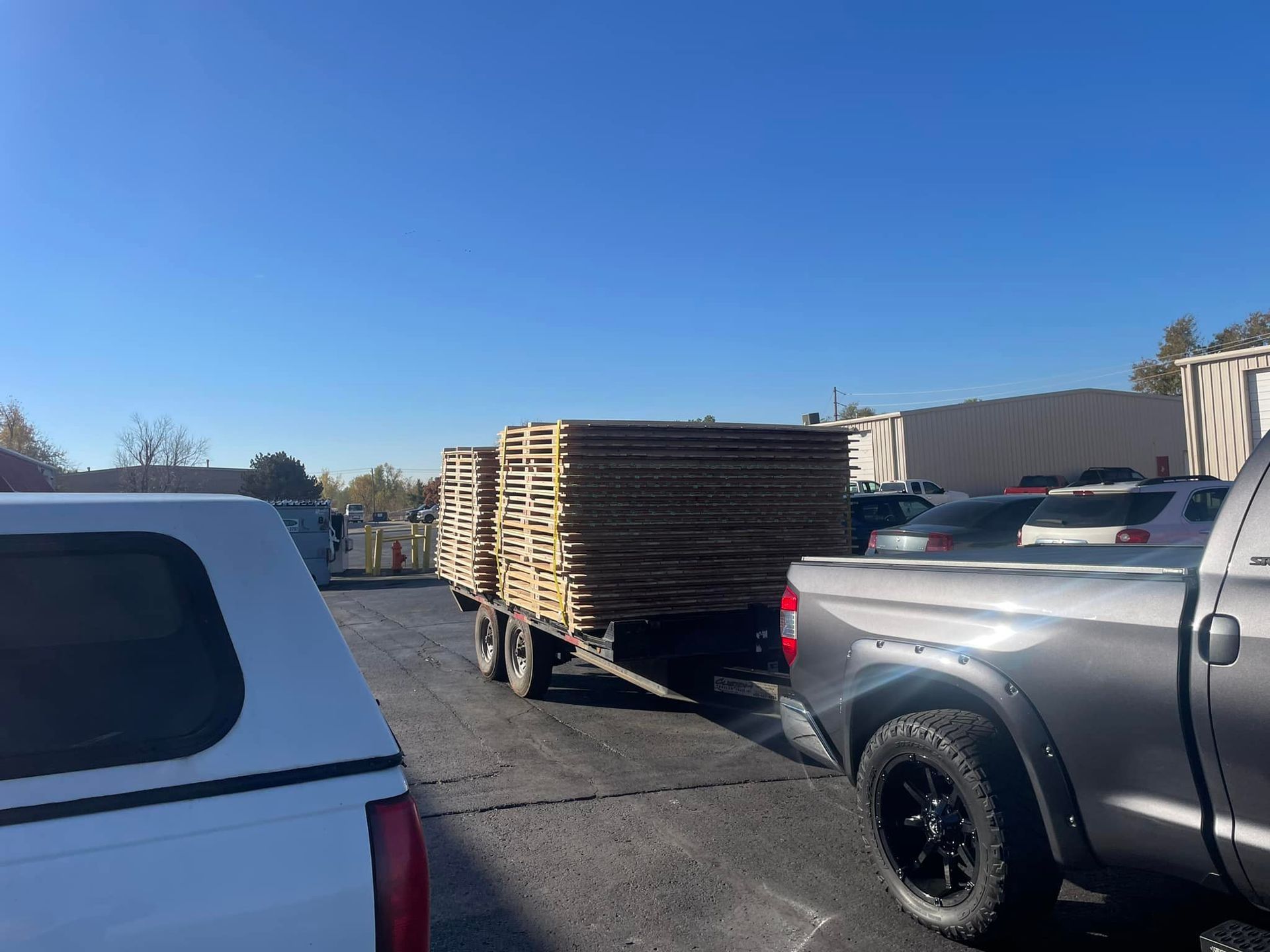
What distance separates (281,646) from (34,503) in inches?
22.1

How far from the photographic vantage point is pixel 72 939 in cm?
154

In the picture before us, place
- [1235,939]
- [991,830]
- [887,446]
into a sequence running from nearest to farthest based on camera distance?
[1235,939] → [991,830] → [887,446]

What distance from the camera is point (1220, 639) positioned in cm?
295

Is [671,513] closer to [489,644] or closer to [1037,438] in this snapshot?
[489,644]

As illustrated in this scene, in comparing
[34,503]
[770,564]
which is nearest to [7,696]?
[34,503]

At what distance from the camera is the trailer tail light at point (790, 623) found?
4863 mm

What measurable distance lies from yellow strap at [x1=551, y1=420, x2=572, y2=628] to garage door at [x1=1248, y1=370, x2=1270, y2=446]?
1805 centimetres

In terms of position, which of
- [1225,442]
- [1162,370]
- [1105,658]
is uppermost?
[1162,370]

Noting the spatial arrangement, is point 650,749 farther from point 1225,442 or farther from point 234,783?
point 1225,442

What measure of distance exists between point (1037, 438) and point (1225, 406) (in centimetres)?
1801

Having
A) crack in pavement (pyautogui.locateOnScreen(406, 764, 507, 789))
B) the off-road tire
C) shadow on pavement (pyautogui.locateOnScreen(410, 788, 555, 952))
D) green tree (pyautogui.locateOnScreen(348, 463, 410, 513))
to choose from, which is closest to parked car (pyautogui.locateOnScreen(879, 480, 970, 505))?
Result: crack in pavement (pyautogui.locateOnScreen(406, 764, 507, 789))

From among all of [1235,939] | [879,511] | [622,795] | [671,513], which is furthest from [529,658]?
[879,511]

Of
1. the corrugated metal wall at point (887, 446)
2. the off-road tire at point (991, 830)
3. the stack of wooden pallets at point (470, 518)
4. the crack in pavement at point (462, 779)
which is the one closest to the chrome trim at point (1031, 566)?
the off-road tire at point (991, 830)

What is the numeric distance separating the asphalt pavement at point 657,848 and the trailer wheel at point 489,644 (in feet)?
3.42
